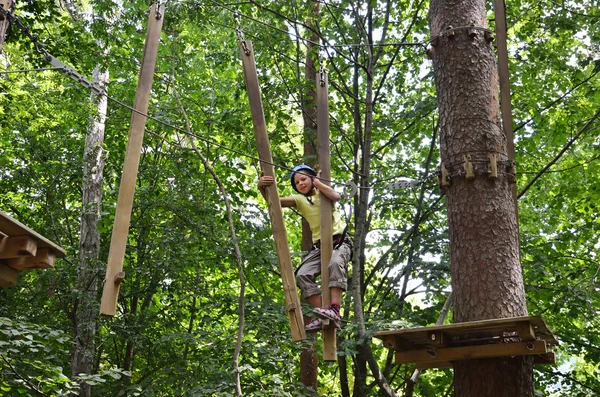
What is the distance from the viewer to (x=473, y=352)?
343cm

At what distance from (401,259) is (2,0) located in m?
5.39

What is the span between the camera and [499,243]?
3742 mm

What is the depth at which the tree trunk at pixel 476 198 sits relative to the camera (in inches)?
138

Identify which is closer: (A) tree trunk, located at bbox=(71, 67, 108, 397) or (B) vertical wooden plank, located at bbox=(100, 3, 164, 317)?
(B) vertical wooden plank, located at bbox=(100, 3, 164, 317)

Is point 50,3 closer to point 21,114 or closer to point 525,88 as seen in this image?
point 21,114

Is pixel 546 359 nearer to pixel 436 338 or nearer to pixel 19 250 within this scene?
pixel 436 338

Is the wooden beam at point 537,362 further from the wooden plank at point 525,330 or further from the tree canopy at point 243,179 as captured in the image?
→ the tree canopy at point 243,179

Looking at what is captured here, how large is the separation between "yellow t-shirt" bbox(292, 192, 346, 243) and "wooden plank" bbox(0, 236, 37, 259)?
1.83 metres

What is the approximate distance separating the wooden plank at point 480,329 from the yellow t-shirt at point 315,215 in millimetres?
1065

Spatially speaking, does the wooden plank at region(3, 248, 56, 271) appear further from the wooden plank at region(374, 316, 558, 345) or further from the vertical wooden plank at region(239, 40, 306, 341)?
the wooden plank at region(374, 316, 558, 345)

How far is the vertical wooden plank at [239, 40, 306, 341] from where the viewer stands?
3.84 meters

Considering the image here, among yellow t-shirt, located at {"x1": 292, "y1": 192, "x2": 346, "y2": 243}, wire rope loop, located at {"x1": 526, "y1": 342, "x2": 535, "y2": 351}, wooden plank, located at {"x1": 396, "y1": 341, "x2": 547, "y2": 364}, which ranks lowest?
wooden plank, located at {"x1": 396, "y1": 341, "x2": 547, "y2": 364}

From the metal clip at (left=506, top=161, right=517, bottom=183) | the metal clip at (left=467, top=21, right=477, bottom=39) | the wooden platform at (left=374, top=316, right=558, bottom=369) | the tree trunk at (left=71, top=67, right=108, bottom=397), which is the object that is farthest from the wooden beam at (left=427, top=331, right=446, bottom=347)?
the tree trunk at (left=71, top=67, right=108, bottom=397)

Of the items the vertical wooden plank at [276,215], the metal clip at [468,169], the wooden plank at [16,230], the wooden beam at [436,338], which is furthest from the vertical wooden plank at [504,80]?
the wooden plank at [16,230]
